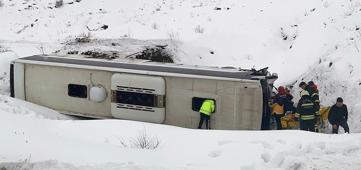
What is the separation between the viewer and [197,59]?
19031 mm

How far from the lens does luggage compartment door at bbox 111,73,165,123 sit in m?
12.6

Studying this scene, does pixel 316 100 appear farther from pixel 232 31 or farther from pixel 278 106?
pixel 232 31

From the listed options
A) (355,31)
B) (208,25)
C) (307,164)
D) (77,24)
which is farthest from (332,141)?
(77,24)

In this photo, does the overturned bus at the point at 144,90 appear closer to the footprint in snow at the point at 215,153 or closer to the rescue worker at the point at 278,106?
the rescue worker at the point at 278,106

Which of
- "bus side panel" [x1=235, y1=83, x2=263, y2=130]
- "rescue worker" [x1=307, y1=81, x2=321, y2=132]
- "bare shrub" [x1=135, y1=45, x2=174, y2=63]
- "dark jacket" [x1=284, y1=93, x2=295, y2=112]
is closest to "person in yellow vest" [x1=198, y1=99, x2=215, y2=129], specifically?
"bus side panel" [x1=235, y1=83, x2=263, y2=130]

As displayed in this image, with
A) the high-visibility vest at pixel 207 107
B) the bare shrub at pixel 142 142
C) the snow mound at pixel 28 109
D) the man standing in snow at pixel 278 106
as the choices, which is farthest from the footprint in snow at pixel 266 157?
the snow mound at pixel 28 109

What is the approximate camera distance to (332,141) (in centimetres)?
750

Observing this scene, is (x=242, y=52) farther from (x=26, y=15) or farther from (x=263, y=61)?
(x=26, y=15)

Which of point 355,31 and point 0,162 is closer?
point 0,162

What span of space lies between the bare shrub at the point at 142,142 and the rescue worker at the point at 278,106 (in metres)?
4.55

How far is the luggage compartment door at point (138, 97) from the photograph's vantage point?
41.3ft

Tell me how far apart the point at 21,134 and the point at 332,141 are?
5.02 m

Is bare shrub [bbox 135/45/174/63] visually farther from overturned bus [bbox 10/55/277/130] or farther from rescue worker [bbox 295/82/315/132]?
rescue worker [bbox 295/82/315/132]

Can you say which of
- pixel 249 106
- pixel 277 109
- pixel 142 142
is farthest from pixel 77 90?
pixel 142 142
